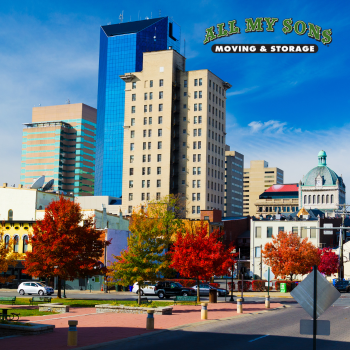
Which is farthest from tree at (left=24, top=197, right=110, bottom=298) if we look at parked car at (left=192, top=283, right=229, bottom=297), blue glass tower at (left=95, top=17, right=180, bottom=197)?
blue glass tower at (left=95, top=17, right=180, bottom=197)

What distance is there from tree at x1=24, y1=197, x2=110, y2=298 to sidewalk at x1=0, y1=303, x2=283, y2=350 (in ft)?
17.4

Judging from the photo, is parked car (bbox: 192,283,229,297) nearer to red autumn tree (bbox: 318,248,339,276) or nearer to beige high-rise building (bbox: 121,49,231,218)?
red autumn tree (bbox: 318,248,339,276)

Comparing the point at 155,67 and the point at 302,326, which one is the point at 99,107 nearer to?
the point at 155,67

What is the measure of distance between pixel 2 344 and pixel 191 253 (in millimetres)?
22079

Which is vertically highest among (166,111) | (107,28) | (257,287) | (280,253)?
(107,28)

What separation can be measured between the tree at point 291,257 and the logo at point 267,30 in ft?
138

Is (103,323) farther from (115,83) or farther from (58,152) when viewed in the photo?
(58,152)

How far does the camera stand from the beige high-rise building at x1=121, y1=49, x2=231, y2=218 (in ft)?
392

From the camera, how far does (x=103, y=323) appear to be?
25531mm

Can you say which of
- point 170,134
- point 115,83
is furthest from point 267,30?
point 115,83

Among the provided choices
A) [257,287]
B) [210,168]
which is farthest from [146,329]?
[210,168]

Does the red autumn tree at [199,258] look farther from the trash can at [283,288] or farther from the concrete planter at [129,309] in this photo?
the trash can at [283,288]

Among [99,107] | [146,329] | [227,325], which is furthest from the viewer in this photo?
[99,107]

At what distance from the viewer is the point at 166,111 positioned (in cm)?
12044
